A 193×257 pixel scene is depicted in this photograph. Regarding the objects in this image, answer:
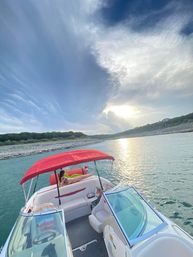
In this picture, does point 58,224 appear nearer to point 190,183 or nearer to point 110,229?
point 110,229

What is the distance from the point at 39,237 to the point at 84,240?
1.93m

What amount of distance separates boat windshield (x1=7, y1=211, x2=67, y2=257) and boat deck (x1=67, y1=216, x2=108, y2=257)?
142 centimetres

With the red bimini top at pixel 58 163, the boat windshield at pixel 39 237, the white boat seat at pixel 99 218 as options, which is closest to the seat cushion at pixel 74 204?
the white boat seat at pixel 99 218

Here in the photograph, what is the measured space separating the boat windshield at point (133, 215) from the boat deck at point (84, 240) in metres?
1.31

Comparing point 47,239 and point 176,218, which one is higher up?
point 47,239

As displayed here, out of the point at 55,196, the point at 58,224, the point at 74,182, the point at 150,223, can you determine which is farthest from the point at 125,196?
the point at 74,182

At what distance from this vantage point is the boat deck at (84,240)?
364 cm

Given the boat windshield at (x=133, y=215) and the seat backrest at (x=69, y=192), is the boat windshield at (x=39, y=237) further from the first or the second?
the seat backrest at (x=69, y=192)

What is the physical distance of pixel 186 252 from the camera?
7.45ft

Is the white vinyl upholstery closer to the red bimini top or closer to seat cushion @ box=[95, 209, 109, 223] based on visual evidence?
seat cushion @ box=[95, 209, 109, 223]

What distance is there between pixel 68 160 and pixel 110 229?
8.02 ft

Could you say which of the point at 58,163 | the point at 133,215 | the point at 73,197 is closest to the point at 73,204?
the point at 73,197

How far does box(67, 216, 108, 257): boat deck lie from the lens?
3.64 m

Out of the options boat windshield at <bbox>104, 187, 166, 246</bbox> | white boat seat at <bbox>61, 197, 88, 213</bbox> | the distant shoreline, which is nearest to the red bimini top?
white boat seat at <bbox>61, 197, 88, 213</bbox>
